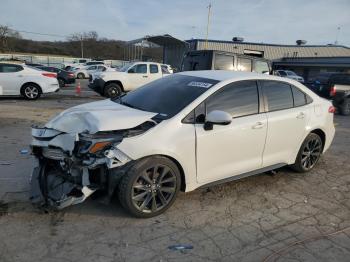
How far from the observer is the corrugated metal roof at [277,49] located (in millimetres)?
42781

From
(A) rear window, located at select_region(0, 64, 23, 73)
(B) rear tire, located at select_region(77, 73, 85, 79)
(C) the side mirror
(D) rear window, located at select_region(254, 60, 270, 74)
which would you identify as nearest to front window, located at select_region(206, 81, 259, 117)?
(C) the side mirror

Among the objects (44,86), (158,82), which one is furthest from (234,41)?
(158,82)

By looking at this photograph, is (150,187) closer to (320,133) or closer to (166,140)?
(166,140)

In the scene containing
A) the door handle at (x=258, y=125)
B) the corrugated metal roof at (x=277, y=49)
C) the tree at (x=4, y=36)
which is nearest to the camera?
the door handle at (x=258, y=125)

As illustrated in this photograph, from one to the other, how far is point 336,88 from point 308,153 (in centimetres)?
Answer: 937

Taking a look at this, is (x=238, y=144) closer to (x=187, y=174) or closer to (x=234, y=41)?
(x=187, y=174)

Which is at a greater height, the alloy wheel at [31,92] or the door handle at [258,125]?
the door handle at [258,125]

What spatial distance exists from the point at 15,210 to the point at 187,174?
202 cm

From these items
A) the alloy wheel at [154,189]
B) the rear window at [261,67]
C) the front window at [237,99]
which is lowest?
the alloy wheel at [154,189]

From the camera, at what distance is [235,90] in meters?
4.57

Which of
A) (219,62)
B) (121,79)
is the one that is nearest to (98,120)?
(219,62)

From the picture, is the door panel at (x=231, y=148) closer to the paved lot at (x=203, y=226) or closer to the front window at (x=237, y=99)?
the front window at (x=237, y=99)

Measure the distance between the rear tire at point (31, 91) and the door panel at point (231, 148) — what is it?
38.6 feet

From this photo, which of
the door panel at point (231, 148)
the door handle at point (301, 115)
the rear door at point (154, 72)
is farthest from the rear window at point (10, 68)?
the door handle at point (301, 115)
